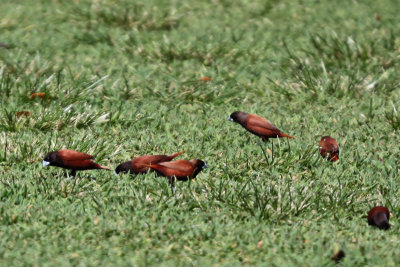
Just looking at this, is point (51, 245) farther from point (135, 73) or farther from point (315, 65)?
point (315, 65)

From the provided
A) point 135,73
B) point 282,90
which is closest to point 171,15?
point 135,73

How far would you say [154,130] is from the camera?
6.39m

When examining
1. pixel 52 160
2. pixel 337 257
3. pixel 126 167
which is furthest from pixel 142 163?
pixel 337 257

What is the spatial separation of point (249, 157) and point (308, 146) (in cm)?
51

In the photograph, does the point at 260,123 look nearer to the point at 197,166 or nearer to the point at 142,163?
the point at 197,166

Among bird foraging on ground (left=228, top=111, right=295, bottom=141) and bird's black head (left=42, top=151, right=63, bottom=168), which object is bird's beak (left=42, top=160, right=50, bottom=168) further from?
bird foraging on ground (left=228, top=111, right=295, bottom=141)

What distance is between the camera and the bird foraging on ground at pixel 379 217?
4.48m

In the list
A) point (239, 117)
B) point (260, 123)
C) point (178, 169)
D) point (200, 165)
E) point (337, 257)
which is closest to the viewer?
point (337, 257)

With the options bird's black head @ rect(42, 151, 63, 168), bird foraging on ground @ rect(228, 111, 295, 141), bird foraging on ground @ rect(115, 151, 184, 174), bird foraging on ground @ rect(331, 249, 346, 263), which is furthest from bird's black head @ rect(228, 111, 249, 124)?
bird foraging on ground @ rect(331, 249, 346, 263)

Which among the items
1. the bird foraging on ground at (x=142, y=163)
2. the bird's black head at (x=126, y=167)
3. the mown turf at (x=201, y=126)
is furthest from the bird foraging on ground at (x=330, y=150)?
the bird's black head at (x=126, y=167)

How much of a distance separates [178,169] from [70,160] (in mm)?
750

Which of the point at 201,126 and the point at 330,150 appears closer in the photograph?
the point at 330,150

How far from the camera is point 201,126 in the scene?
648cm

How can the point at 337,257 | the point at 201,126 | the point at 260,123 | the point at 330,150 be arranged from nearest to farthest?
the point at 337,257 < the point at 330,150 < the point at 260,123 < the point at 201,126
